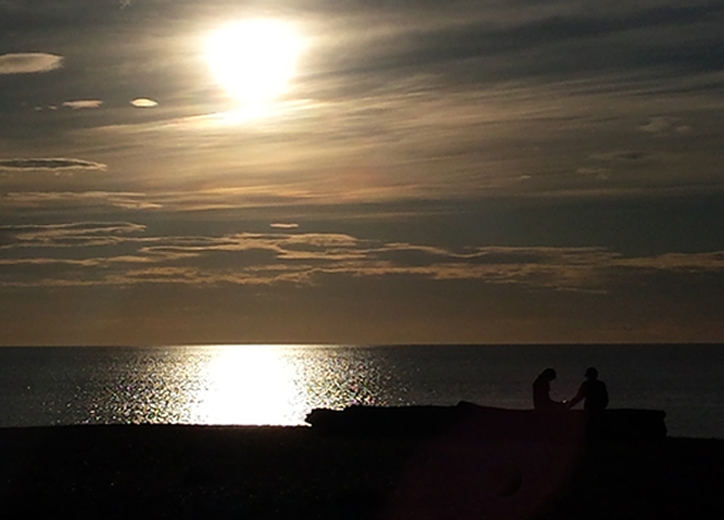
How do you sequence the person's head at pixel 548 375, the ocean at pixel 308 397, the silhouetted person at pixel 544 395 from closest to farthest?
the person's head at pixel 548 375, the silhouetted person at pixel 544 395, the ocean at pixel 308 397

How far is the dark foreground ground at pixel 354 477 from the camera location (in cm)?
1844

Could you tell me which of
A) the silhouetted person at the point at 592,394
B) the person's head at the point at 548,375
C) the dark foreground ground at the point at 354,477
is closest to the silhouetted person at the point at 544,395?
the person's head at the point at 548,375

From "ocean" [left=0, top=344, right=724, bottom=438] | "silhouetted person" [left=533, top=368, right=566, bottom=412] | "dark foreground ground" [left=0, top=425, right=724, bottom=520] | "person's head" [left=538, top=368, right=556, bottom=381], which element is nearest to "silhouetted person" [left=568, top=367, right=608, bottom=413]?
"silhouetted person" [left=533, top=368, right=566, bottom=412]

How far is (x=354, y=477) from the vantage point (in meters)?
21.3

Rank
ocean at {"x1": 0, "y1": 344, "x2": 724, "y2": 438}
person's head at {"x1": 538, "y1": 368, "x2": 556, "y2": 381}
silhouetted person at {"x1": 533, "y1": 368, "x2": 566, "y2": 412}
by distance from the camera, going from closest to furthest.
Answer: person's head at {"x1": 538, "y1": 368, "x2": 556, "y2": 381} → silhouetted person at {"x1": 533, "y1": 368, "x2": 566, "y2": 412} → ocean at {"x1": 0, "y1": 344, "x2": 724, "y2": 438}

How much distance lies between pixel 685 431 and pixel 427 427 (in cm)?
6417

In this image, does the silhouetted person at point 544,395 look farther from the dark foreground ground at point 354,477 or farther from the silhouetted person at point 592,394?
the dark foreground ground at point 354,477

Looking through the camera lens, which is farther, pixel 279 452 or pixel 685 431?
pixel 685 431

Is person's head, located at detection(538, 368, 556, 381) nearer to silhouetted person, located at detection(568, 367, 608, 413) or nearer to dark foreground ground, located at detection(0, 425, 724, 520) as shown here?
silhouetted person, located at detection(568, 367, 608, 413)

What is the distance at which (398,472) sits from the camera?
21.8m

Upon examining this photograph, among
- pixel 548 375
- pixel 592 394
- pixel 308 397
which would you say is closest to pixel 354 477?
pixel 548 375

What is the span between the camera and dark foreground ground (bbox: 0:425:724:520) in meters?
18.4

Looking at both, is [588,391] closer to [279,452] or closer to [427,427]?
[427,427]

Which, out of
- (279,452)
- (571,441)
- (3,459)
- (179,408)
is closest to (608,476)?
(571,441)
